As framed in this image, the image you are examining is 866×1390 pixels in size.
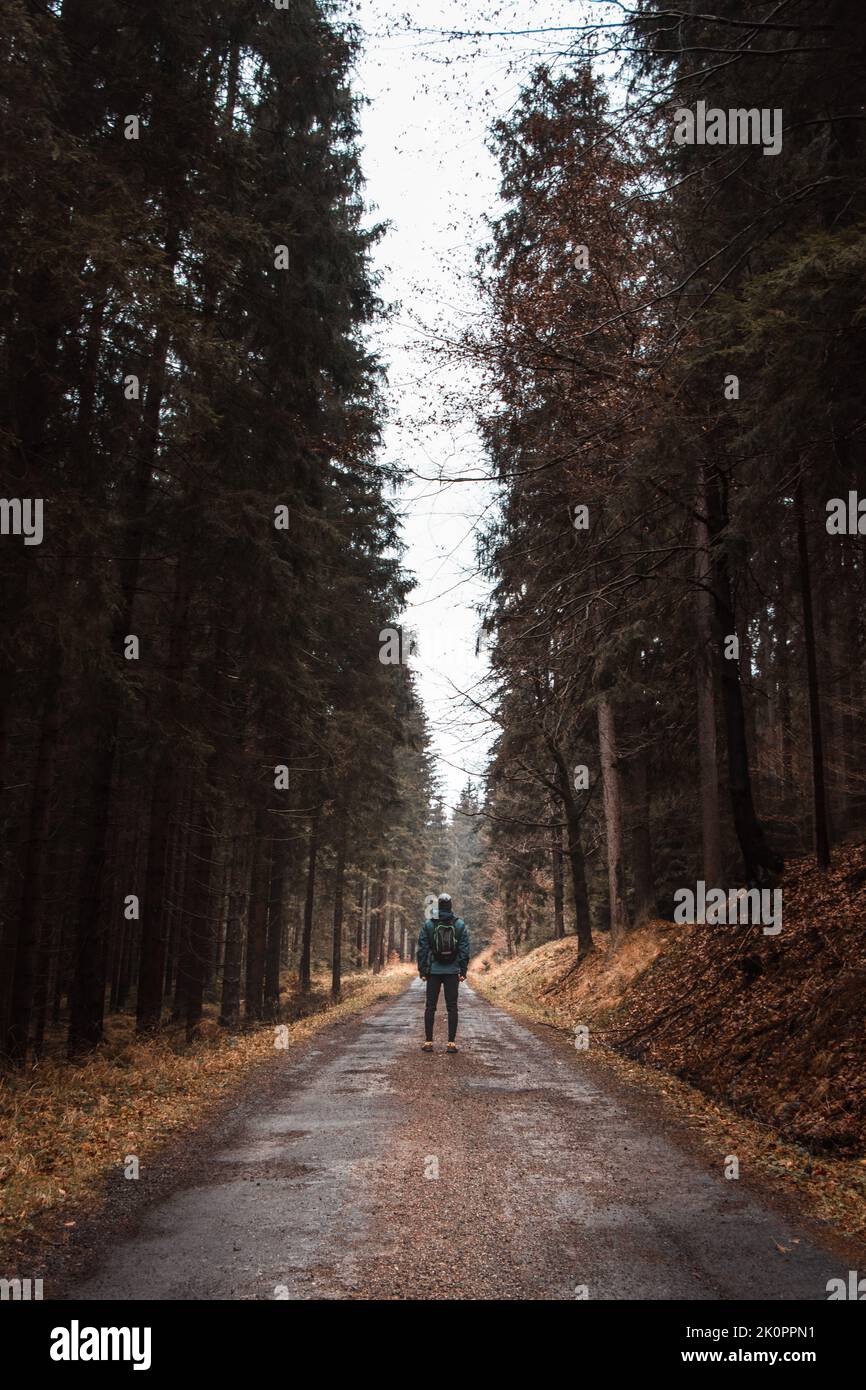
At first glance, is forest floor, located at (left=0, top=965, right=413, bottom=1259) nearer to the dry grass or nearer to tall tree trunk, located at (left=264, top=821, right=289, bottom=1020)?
the dry grass

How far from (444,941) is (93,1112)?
5.03 metres

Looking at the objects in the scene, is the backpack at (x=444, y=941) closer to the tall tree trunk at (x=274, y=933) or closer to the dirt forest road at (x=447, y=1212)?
the dirt forest road at (x=447, y=1212)

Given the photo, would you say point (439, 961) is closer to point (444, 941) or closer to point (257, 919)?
point (444, 941)

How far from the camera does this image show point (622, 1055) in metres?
11.6

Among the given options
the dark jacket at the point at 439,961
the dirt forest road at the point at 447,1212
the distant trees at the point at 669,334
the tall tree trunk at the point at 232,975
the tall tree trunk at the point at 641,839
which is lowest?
the tall tree trunk at the point at 232,975

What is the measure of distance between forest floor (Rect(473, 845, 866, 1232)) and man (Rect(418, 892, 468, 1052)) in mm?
2383

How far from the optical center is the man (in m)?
11.6

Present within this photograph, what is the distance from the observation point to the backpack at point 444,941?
11578 millimetres

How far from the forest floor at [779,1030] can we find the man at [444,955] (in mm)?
2383

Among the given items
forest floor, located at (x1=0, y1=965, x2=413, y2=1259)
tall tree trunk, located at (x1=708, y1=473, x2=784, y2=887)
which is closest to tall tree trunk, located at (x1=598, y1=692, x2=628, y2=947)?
tall tree trunk, located at (x1=708, y1=473, x2=784, y2=887)

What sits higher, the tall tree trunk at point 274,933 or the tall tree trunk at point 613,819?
the tall tree trunk at point 613,819

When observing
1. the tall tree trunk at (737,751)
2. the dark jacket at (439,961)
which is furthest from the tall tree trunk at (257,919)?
the tall tree trunk at (737,751)

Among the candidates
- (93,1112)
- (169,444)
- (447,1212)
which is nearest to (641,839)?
(169,444)
